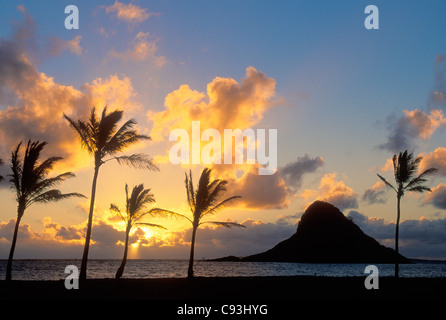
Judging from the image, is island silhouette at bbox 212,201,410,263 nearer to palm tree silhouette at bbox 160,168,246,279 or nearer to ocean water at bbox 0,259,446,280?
ocean water at bbox 0,259,446,280

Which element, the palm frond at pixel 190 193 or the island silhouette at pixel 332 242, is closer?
the palm frond at pixel 190 193

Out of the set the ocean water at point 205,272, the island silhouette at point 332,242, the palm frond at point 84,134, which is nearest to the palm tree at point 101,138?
the palm frond at point 84,134

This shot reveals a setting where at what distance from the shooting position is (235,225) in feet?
91.0

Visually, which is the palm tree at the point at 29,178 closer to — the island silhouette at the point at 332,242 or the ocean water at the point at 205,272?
the ocean water at the point at 205,272

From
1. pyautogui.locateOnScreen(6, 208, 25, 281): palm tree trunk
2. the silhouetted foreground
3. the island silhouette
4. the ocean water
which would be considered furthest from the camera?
the island silhouette

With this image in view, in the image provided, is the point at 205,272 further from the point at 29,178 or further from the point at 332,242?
the point at 332,242

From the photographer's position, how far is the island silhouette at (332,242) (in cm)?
18150

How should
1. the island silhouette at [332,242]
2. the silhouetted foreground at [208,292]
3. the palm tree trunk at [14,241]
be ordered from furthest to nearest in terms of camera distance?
1. the island silhouette at [332,242]
2. the palm tree trunk at [14,241]
3. the silhouetted foreground at [208,292]

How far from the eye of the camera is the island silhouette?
181500mm

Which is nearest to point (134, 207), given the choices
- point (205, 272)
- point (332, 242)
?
point (205, 272)

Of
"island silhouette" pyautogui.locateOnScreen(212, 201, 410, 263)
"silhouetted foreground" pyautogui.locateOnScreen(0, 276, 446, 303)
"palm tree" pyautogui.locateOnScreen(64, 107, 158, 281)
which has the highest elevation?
"palm tree" pyautogui.locateOnScreen(64, 107, 158, 281)

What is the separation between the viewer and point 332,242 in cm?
18725

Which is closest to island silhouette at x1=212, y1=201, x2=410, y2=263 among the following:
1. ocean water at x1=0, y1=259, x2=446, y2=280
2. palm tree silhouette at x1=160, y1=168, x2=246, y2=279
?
ocean water at x1=0, y1=259, x2=446, y2=280
